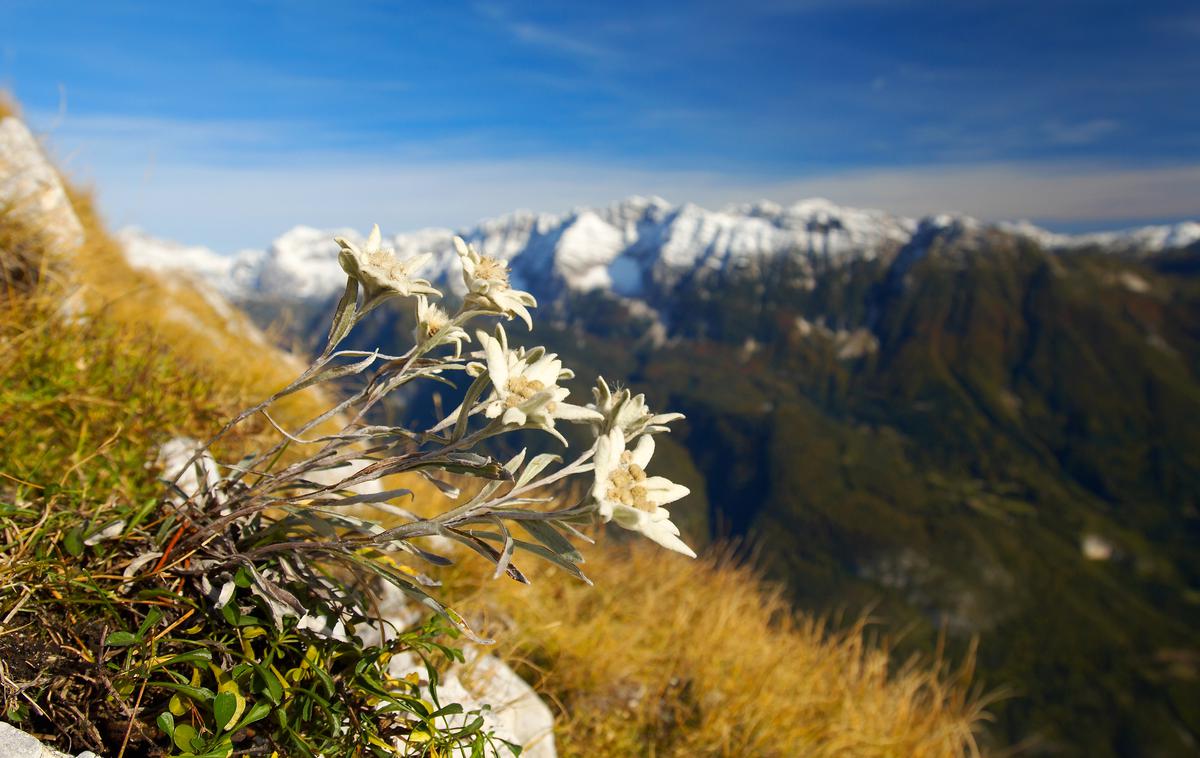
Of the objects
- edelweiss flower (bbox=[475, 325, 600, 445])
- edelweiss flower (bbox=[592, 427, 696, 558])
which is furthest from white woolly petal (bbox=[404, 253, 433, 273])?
edelweiss flower (bbox=[592, 427, 696, 558])

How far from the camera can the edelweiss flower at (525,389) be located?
6.02 ft

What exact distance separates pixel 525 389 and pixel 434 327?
0.47 metres

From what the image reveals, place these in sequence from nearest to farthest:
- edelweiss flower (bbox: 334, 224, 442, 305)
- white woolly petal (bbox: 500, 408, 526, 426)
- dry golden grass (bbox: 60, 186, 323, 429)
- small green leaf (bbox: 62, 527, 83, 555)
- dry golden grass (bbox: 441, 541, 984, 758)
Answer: white woolly petal (bbox: 500, 408, 526, 426) < edelweiss flower (bbox: 334, 224, 442, 305) < small green leaf (bbox: 62, 527, 83, 555) < dry golden grass (bbox: 441, 541, 984, 758) < dry golden grass (bbox: 60, 186, 323, 429)

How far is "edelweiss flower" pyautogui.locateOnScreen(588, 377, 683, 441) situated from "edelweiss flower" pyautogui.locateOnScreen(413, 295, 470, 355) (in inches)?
18.6

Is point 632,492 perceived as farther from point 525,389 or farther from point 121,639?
point 121,639

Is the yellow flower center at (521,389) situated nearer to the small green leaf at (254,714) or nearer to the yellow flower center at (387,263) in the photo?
the yellow flower center at (387,263)

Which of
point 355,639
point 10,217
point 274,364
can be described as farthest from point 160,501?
point 274,364

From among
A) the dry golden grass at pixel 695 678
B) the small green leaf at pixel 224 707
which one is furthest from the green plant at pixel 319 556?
the dry golden grass at pixel 695 678

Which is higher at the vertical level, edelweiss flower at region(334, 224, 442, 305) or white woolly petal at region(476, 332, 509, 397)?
edelweiss flower at region(334, 224, 442, 305)

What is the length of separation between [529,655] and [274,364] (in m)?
5.60

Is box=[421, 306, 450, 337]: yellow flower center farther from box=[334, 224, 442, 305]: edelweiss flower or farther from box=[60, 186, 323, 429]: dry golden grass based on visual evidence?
box=[60, 186, 323, 429]: dry golden grass

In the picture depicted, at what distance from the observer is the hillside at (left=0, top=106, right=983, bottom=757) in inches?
85.5

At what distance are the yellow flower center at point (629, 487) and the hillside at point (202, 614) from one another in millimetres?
1457

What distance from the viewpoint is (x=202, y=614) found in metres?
2.35
